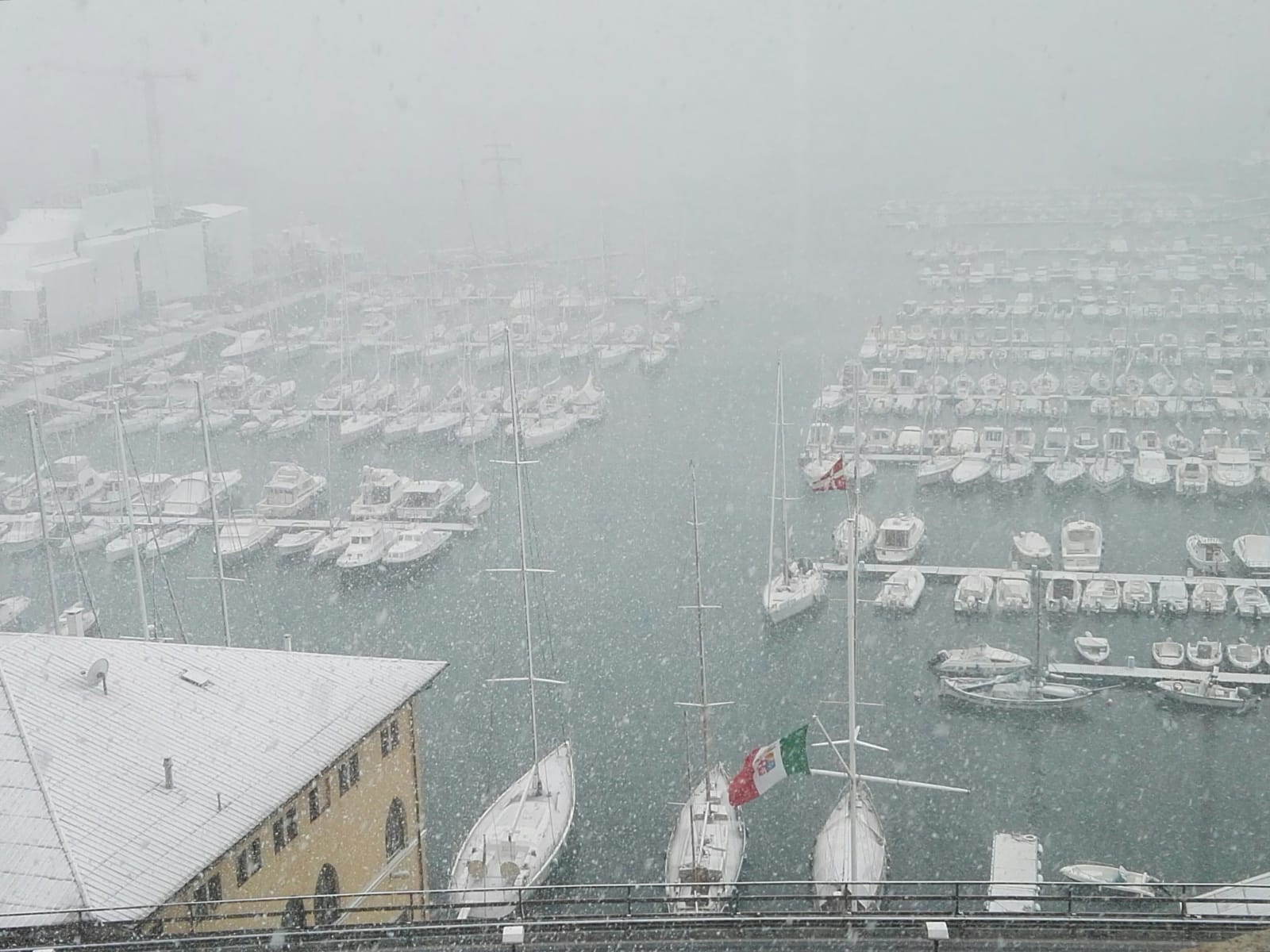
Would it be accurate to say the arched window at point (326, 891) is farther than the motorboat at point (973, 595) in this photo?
No

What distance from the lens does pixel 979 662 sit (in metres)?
8.82

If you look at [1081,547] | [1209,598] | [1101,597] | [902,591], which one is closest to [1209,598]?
[1209,598]

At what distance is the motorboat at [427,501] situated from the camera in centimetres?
1245

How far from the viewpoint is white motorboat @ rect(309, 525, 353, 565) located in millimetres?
11477

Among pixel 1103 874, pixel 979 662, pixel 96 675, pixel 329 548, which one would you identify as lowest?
pixel 1103 874

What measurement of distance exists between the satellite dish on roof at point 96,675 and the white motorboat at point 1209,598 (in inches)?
295

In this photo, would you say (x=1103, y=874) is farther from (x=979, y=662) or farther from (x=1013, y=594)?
(x=1013, y=594)

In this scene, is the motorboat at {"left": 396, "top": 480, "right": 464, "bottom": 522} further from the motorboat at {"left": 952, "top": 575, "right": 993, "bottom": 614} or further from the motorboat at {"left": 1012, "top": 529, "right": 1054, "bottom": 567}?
the motorboat at {"left": 1012, "top": 529, "right": 1054, "bottom": 567}

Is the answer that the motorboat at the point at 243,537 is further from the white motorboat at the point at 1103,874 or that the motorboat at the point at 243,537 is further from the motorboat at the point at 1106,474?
the white motorboat at the point at 1103,874

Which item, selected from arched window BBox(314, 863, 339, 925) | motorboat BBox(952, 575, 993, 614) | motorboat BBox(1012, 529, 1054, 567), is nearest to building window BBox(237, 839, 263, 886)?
arched window BBox(314, 863, 339, 925)

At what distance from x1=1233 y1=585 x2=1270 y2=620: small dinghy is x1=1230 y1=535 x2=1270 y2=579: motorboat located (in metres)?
0.61

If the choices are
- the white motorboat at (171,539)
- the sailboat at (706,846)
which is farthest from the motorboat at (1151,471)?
the white motorboat at (171,539)

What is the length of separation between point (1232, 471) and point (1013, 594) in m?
4.24

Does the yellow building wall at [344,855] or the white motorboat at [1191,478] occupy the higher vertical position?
the yellow building wall at [344,855]
